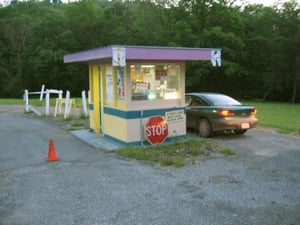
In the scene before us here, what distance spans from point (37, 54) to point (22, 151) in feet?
107

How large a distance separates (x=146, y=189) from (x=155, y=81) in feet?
13.8

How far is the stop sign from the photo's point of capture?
8828 millimetres

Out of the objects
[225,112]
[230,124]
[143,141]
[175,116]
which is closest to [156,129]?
[143,141]

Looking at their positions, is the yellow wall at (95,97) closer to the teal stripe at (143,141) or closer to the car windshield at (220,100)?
the teal stripe at (143,141)

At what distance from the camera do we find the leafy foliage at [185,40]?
115 feet

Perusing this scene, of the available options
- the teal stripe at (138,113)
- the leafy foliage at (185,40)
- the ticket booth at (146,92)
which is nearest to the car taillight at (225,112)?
the ticket booth at (146,92)

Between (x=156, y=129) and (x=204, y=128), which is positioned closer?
(x=156, y=129)

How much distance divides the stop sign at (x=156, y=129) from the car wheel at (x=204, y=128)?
71.4 inches

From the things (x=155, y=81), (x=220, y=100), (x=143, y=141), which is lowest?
(x=143, y=141)

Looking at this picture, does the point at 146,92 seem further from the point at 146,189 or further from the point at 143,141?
the point at 146,189

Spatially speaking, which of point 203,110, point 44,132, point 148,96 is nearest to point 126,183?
point 148,96

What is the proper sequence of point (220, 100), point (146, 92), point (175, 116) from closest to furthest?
point (146, 92) → point (175, 116) → point (220, 100)

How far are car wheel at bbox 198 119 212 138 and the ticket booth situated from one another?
3.52ft

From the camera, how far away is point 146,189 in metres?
5.61
